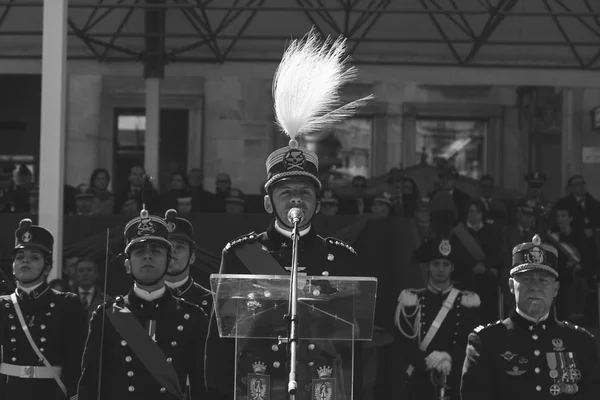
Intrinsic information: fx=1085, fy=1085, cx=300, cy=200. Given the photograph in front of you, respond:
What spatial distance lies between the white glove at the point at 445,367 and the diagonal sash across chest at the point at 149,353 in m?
3.54

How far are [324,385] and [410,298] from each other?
16.3 ft

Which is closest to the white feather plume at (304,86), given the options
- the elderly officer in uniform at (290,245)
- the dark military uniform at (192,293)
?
the elderly officer in uniform at (290,245)

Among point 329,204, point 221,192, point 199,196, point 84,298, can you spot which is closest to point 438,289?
point 84,298

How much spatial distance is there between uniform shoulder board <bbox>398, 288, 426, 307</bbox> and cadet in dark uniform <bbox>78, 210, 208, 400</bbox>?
144 inches

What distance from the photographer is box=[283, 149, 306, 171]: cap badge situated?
5004 mm

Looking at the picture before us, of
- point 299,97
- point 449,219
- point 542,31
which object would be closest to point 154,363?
point 299,97

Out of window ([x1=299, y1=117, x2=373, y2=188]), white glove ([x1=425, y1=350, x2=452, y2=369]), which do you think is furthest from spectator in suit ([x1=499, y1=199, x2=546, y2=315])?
window ([x1=299, y1=117, x2=373, y2=188])

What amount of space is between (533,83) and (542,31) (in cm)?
127

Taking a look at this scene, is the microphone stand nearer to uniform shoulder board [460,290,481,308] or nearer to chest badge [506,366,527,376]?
chest badge [506,366,527,376]

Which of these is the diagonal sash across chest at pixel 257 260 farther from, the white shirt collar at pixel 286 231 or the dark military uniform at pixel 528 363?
the dark military uniform at pixel 528 363

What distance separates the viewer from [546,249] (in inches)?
231

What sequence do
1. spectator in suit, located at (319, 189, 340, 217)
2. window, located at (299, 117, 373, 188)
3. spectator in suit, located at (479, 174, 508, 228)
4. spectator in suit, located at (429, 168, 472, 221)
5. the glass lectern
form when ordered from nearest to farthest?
the glass lectern
spectator in suit, located at (319, 189, 340, 217)
spectator in suit, located at (479, 174, 508, 228)
spectator in suit, located at (429, 168, 472, 221)
window, located at (299, 117, 373, 188)

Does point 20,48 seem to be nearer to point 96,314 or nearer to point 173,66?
point 173,66

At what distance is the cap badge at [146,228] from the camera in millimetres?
5736
